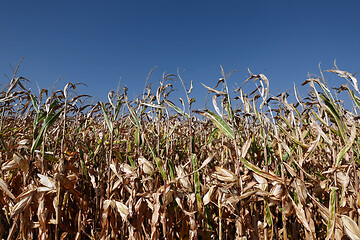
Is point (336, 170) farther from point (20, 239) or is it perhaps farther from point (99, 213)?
point (20, 239)

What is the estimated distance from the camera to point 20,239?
5.61 ft

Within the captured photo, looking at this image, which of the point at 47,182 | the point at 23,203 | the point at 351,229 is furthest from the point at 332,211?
the point at 23,203

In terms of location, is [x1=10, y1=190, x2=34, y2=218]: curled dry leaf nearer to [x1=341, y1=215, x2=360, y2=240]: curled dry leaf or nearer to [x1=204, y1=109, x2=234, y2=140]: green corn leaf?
[x1=204, y1=109, x2=234, y2=140]: green corn leaf

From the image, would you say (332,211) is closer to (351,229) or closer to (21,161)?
(351,229)

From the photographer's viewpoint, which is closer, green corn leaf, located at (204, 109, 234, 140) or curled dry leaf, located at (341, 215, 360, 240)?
curled dry leaf, located at (341, 215, 360, 240)

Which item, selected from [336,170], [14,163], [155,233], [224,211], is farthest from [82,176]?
[336,170]

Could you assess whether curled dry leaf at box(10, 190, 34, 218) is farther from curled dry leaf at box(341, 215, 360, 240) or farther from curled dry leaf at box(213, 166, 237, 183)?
curled dry leaf at box(341, 215, 360, 240)

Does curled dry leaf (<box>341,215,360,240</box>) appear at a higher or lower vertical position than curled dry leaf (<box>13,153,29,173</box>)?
lower

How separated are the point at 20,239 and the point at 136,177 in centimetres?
89

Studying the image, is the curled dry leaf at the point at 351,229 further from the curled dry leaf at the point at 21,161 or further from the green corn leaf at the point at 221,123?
the curled dry leaf at the point at 21,161

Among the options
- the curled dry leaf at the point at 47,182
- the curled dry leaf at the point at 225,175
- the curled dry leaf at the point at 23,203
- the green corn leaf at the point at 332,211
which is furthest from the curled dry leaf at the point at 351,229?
the curled dry leaf at the point at 23,203

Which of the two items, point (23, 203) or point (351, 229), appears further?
point (23, 203)

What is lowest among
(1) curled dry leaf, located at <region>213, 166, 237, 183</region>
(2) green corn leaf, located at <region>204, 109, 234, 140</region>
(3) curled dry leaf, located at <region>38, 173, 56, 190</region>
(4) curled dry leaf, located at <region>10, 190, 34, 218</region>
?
(4) curled dry leaf, located at <region>10, 190, 34, 218</region>

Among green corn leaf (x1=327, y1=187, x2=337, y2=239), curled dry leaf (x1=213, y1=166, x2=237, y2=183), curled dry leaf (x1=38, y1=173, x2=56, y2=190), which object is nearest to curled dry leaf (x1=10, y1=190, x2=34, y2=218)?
curled dry leaf (x1=38, y1=173, x2=56, y2=190)
